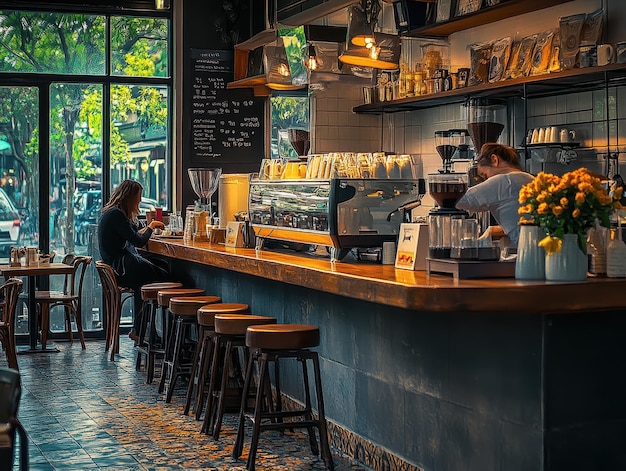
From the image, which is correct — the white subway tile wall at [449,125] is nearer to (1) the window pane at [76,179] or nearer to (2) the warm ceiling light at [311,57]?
(2) the warm ceiling light at [311,57]

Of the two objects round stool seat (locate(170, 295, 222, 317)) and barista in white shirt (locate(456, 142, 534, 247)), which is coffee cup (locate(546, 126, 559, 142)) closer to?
barista in white shirt (locate(456, 142, 534, 247))

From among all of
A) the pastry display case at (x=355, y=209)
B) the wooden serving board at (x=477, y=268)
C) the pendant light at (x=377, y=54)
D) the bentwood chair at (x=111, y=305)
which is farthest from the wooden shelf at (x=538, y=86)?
the bentwood chair at (x=111, y=305)

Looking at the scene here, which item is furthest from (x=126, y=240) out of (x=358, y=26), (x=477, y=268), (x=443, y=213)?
(x=477, y=268)

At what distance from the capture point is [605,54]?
587cm

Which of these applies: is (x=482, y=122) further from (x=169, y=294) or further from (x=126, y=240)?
(x=126, y=240)

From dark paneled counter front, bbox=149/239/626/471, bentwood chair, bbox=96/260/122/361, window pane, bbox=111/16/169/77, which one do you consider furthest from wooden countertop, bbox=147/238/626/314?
window pane, bbox=111/16/169/77

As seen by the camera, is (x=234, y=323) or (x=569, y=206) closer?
(x=569, y=206)

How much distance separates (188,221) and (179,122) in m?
2.43

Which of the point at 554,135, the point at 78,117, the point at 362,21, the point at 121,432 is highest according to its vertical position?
the point at 362,21

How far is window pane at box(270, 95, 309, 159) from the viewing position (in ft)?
33.5

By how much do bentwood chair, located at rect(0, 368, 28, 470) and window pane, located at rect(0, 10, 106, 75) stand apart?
6.99 meters

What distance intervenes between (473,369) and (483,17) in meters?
3.66

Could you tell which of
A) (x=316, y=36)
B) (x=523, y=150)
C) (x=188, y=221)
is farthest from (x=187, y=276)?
(x=523, y=150)

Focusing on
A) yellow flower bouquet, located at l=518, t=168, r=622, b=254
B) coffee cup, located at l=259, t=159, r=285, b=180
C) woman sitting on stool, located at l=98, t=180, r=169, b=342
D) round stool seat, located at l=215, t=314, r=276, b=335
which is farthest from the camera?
woman sitting on stool, located at l=98, t=180, r=169, b=342
